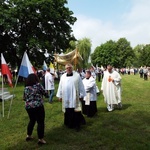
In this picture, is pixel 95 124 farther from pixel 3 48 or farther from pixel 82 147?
pixel 3 48

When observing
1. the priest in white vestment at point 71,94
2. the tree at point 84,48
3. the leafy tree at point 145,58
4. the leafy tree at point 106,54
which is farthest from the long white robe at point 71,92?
the leafy tree at point 145,58

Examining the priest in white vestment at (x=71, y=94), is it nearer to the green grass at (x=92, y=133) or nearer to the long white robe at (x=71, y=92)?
the long white robe at (x=71, y=92)

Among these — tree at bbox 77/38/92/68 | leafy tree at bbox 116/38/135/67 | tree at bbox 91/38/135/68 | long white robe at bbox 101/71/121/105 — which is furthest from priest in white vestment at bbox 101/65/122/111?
leafy tree at bbox 116/38/135/67

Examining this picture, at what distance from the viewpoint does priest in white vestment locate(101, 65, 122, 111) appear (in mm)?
12337

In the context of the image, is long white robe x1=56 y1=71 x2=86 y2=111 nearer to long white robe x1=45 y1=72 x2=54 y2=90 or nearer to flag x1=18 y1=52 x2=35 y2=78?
flag x1=18 y1=52 x2=35 y2=78

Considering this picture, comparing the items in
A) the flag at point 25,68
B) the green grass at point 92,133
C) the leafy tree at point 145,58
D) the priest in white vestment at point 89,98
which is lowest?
the green grass at point 92,133

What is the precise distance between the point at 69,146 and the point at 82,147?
35 centimetres

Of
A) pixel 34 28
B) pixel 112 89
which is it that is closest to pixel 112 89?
pixel 112 89

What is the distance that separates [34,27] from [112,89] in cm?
2600

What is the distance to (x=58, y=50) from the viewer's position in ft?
125

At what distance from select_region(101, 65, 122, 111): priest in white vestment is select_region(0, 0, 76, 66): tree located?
70.4 ft

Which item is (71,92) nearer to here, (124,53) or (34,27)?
(34,27)

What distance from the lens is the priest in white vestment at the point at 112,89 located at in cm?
1234

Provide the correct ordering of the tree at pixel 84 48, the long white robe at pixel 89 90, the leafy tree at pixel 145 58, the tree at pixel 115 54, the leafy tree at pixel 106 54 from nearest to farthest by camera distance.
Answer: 1. the long white robe at pixel 89 90
2. the tree at pixel 84 48
3. the leafy tree at pixel 145 58
4. the leafy tree at pixel 106 54
5. the tree at pixel 115 54
